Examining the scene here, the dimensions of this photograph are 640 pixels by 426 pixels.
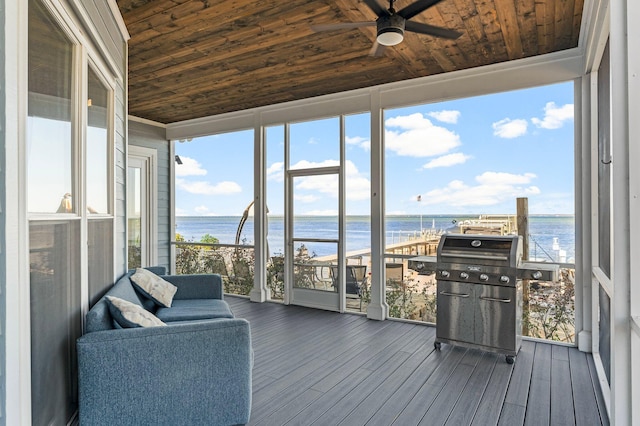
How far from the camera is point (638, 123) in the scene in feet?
5.31

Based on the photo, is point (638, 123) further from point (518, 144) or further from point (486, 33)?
point (518, 144)

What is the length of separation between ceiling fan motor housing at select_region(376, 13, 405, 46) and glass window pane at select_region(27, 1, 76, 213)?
74.1 inches

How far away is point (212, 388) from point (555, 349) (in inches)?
128

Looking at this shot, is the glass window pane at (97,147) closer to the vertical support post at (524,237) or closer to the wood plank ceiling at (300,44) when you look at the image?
the wood plank ceiling at (300,44)

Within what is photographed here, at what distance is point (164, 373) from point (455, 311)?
2.68 meters

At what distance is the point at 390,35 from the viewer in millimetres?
2594

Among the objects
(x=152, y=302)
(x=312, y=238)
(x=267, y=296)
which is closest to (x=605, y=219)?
(x=312, y=238)

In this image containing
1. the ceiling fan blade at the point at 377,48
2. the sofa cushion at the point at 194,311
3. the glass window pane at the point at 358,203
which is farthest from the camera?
the glass window pane at the point at 358,203

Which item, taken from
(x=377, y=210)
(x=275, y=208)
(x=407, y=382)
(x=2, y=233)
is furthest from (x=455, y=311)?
(x=2, y=233)

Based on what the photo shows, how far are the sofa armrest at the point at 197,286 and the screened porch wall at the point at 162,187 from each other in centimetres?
298

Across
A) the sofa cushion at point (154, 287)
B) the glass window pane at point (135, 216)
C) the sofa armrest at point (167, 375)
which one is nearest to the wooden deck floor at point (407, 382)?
the sofa armrest at point (167, 375)

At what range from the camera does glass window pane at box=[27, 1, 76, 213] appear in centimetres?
172

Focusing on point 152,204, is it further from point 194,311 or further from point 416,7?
point 416,7

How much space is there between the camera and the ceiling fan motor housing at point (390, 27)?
254 cm
